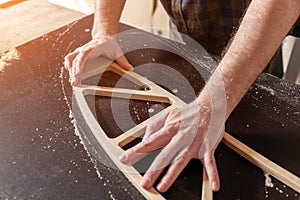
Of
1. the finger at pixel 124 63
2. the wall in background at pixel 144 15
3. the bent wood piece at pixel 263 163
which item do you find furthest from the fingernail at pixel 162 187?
the wall in background at pixel 144 15

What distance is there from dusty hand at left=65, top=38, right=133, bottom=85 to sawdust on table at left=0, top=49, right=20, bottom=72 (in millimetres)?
129

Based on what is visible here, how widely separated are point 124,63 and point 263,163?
15.3 inches

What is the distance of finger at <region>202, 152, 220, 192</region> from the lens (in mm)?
632

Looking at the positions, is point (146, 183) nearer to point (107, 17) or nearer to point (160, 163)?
point (160, 163)

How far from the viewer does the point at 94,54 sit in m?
0.93

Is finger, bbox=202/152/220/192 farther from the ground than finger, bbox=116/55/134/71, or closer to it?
closer to it

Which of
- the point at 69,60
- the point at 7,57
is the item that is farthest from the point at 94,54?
the point at 7,57

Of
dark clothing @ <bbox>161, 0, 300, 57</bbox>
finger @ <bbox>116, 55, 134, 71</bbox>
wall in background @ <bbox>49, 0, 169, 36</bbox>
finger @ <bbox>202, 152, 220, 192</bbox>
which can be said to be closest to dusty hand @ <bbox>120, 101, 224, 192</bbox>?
finger @ <bbox>202, 152, 220, 192</bbox>

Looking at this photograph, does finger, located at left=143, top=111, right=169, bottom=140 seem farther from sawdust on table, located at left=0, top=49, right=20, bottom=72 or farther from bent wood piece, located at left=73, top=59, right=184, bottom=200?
sawdust on table, located at left=0, top=49, right=20, bottom=72

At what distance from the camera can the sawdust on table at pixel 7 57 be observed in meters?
0.93

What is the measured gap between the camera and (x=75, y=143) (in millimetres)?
721

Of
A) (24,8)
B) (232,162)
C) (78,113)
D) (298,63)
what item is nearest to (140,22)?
(24,8)

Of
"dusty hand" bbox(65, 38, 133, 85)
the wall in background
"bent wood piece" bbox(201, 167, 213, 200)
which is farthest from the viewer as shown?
the wall in background

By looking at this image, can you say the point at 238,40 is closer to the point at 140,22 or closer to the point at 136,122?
the point at 136,122
